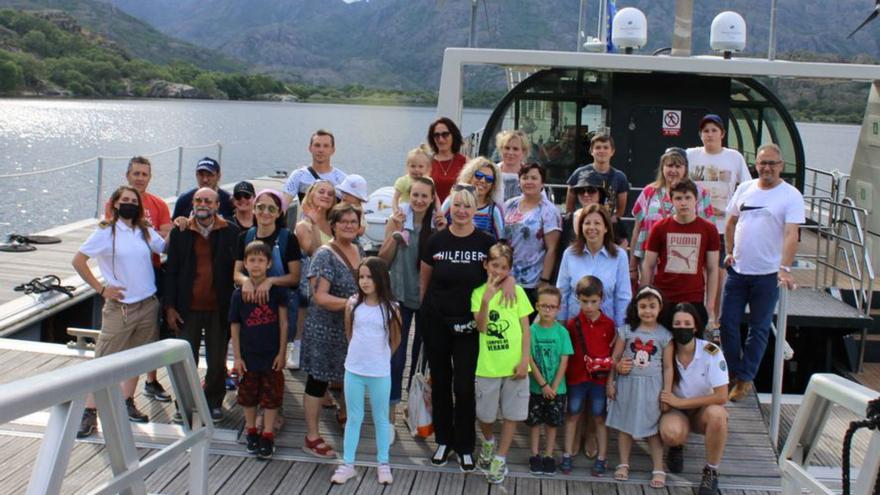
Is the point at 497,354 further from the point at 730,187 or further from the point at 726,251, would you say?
the point at 730,187

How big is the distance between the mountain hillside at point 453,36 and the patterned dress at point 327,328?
40654 millimetres

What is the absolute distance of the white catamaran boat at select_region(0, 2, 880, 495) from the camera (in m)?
2.61

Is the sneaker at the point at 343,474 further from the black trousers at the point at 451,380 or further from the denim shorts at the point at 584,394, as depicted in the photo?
the denim shorts at the point at 584,394

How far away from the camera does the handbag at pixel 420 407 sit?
5.43 meters

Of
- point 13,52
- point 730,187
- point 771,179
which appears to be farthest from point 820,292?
point 13,52

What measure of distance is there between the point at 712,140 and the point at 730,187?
1.46ft

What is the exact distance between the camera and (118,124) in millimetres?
59938

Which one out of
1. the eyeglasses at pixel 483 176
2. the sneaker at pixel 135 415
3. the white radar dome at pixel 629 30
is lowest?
the sneaker at pixel 135 415

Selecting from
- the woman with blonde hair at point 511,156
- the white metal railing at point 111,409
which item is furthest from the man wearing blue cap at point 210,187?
the white metal railing at point 111,409

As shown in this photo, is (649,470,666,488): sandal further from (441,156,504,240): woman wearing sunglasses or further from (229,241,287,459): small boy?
(229,241,287,459): small boy

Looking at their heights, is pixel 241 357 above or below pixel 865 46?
below

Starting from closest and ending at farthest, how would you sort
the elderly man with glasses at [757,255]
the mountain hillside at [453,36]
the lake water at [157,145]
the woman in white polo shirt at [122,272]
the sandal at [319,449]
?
1. the sandal at [319,449]
2. the woman in white polo shirt at [122,272]
3. the elderly man with glasses at [757,255]
4. the lake water at [157,145]
5. the mountain hillside at [453,36]

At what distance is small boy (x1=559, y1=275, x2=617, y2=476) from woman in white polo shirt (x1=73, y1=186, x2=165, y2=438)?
2.64m

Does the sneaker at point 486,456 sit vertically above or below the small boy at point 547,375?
below
